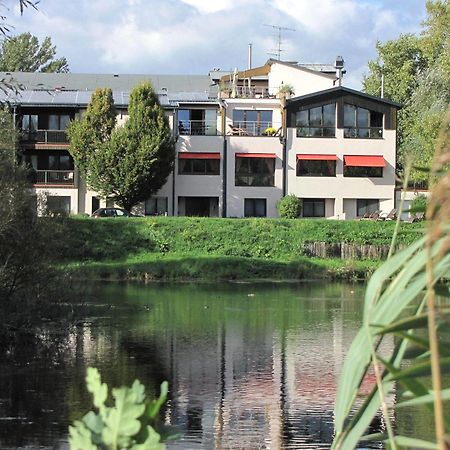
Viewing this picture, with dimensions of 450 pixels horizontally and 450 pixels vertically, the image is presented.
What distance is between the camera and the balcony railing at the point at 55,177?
2126 inches

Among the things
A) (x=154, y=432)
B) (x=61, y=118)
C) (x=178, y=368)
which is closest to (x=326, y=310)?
(x=178, y=368)

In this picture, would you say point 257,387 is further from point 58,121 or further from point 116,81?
point 116,81

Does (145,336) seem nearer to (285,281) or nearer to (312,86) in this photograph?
(285,281)

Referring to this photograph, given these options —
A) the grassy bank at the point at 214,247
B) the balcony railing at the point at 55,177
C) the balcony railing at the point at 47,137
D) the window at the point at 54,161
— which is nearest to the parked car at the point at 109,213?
the grassy bank at the point at 214,247

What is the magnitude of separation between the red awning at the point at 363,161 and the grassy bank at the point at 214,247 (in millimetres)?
9619

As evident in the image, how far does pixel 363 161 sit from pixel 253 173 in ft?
21.5

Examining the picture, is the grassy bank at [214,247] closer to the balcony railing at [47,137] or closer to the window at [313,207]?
the window at [313,207]

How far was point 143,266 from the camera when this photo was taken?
40.5 m

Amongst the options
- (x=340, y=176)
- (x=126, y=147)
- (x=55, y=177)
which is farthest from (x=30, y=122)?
(x=340, y=176)

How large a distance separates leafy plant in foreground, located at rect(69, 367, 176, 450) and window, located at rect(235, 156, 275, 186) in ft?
171

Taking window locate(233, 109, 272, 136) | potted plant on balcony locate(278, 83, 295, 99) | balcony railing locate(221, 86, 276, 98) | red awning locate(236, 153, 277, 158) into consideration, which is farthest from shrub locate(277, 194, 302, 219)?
balcony railing locate(221, 86, 276, 98)

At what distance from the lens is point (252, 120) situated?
5634 cm

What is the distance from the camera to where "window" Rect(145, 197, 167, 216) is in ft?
179

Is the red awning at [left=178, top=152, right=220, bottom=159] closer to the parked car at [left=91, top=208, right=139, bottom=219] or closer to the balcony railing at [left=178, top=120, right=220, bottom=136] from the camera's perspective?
the balcony railing at [left=178, top=120, right=220, bottom=136]
